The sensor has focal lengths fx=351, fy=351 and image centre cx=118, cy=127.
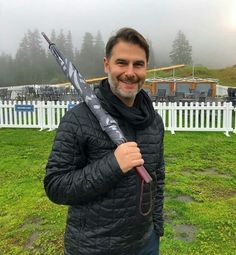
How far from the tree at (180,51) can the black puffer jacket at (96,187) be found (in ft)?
234

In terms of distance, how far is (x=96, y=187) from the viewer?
5.07ft

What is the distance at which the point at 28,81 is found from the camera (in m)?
57.9

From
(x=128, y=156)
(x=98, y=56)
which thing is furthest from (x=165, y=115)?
(x=98, y=56)

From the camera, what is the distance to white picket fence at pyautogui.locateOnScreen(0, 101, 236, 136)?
35.9 feet

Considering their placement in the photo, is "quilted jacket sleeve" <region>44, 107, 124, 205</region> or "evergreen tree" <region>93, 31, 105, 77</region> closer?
"quilted jacket sleeve" <region>44, 107, 124, 205</region>

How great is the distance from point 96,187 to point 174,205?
3.63 meters

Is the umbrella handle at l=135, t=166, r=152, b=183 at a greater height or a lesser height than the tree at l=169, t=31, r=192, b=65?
lesser

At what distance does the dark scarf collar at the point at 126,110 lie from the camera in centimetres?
171

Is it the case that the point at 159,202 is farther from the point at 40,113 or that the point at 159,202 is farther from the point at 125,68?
the point at 40,113

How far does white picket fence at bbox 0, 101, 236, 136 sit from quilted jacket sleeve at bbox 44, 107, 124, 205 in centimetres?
907

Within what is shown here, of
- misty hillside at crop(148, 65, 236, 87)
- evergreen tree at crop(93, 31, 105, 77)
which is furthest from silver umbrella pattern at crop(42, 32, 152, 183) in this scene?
evergreen tree at crop(93, 31, 105, 77)

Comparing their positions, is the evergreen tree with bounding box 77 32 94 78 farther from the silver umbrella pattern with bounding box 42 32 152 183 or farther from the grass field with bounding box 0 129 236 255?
the silver umbrella pattern with bounding box 42 32 152 183

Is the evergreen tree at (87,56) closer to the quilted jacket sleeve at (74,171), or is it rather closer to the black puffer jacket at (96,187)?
the black puffer jacket at (96,187)

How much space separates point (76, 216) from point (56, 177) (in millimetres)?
270
